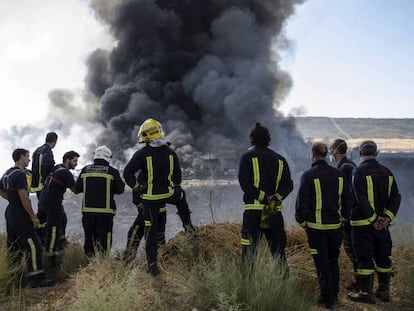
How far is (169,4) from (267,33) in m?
9.38

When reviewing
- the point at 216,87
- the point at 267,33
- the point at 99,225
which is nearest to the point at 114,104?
the point at 216,87

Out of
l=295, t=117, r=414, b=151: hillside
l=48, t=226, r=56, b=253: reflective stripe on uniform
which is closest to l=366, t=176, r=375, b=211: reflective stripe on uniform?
l=48, t=226, r=56, b=253: reflective stripe on uniform

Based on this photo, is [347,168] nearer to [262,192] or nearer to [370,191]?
[370,191]

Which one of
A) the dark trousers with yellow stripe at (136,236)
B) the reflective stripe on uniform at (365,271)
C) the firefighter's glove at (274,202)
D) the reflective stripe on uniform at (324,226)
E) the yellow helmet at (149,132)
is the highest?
the yellow helmet at (149,132)

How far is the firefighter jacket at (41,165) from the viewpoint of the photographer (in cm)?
636

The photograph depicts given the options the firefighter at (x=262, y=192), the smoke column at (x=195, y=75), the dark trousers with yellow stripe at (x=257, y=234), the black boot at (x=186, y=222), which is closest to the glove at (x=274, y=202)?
the firefighter at (x=262, y=192)

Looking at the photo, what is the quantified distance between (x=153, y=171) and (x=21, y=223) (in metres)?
1.67

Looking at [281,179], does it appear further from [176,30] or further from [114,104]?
[176,30]

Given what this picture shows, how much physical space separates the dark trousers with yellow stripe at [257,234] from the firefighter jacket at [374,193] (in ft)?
2.67

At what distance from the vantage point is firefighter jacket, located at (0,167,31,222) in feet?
16.4

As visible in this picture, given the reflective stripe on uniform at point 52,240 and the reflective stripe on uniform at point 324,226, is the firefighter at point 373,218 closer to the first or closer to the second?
the reflective stripe on uniform at point 324,226

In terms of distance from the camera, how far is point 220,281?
11.8ft

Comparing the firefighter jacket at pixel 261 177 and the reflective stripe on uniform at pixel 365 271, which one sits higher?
the firefighter jacket at pixel 261 177

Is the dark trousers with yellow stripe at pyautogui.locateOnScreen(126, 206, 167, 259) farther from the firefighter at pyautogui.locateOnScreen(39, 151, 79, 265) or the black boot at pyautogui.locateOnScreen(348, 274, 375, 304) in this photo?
the black boot at pyautogui.locateOnScreen(348, 274, 375, 304)
